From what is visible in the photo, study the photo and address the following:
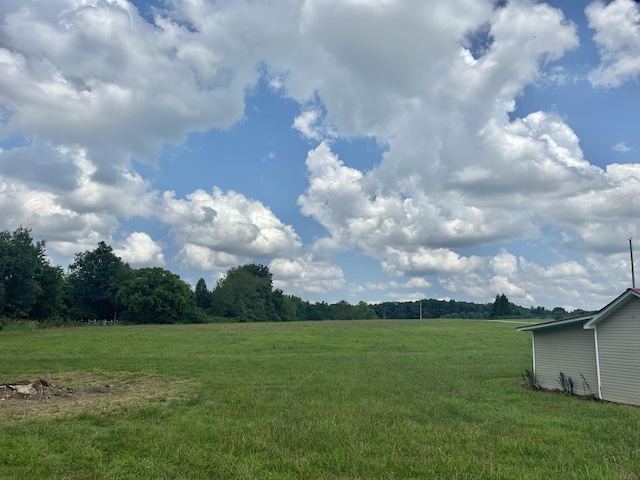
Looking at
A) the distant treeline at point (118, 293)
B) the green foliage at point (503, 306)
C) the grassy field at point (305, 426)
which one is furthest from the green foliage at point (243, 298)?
the grassy field at point (305, 426)

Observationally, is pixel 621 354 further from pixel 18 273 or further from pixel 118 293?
pixel 118 293

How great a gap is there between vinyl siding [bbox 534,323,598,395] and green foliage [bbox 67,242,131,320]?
86.0 metres

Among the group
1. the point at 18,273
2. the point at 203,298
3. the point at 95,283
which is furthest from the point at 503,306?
the point at 18,273

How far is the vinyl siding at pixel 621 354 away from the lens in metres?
16.0

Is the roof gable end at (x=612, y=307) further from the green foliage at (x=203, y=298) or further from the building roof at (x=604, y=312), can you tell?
the green foliage at (x=203, y=298)

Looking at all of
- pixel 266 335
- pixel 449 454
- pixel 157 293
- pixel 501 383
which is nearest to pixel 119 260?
pixel 157 293

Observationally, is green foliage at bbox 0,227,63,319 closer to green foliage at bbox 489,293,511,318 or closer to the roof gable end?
the roof gable end

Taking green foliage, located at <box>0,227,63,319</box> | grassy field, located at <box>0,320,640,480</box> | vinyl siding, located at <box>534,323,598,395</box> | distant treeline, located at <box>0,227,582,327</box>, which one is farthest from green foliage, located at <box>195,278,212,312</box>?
vinyl siding, located at <box>534,323,598,395</box>

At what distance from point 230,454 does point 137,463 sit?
174 centimetres

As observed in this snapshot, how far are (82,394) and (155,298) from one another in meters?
72.3

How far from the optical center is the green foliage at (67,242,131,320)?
91.0m

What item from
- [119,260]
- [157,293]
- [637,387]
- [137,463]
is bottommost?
[137,463]

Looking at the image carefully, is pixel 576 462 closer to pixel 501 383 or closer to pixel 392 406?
pixel 392 406

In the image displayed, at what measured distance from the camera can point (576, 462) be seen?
358 inches
